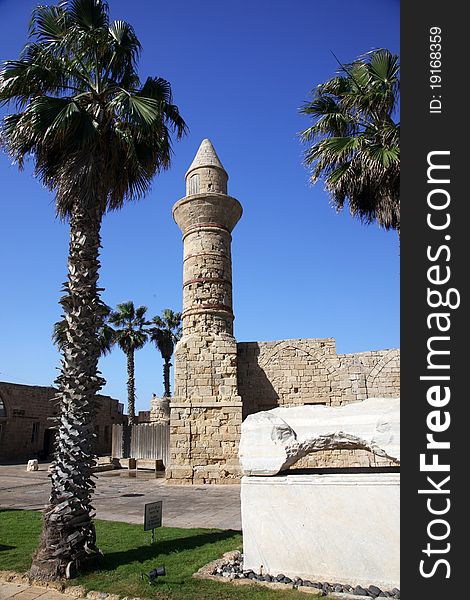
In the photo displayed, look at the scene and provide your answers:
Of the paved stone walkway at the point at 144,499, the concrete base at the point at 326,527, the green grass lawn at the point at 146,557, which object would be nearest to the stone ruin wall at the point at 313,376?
the paved stone walkway at the point at 144,499

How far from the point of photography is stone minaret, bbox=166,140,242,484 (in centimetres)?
1510

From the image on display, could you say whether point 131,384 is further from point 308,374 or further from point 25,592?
point 25,592

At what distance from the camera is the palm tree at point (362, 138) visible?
9.47 metres

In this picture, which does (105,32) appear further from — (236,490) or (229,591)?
(236,490)

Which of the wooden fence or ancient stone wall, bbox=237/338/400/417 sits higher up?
ancient stone wall, bbox=237/338/400/417

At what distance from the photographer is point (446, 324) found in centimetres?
317

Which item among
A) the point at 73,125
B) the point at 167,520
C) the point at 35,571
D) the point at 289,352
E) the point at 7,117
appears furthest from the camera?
the point at 289,352

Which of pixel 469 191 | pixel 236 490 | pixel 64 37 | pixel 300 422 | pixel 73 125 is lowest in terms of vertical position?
pixel 236 490

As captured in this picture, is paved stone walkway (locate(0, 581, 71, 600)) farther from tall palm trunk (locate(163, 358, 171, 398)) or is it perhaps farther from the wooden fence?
tall palm trunk (locate(163, 358, 171, 398))

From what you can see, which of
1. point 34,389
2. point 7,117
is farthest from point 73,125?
point 34,389

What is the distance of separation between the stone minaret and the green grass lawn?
6.95 metres

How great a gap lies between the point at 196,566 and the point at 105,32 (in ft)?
23.9

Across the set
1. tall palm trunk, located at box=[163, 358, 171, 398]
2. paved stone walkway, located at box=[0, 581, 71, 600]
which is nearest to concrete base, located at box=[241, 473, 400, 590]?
paved stone walkway, located at box=[0, 581, 71, 600]

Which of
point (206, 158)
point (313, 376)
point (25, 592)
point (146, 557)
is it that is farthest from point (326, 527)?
point (206, 158)
